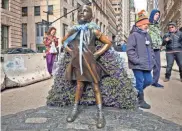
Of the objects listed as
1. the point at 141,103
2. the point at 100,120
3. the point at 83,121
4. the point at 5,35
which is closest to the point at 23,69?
the point at 141,103

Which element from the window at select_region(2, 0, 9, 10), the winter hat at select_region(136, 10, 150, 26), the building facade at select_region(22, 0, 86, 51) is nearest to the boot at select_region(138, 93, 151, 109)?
the winter hat at select_region(136, 10, 150, 26)

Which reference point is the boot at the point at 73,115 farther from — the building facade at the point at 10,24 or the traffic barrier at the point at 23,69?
the building facade at the point at 10,24

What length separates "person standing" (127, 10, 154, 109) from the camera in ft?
15.4

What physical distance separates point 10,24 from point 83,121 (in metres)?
26.0

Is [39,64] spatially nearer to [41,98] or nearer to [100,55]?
[41,98]

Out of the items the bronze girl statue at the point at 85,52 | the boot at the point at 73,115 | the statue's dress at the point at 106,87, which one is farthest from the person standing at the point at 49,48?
the boot at the point at 73,115

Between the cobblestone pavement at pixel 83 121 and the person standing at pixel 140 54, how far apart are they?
2.63 feet

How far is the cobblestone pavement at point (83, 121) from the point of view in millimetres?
3576

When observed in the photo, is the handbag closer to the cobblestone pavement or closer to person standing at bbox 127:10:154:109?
person standing at bbox 127:10:154:109

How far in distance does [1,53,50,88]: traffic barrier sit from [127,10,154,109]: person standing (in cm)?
408

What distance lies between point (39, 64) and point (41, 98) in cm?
413

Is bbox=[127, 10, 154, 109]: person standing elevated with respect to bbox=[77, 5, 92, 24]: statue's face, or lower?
lower

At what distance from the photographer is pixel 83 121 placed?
3740 millimetres

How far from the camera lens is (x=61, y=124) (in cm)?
366
